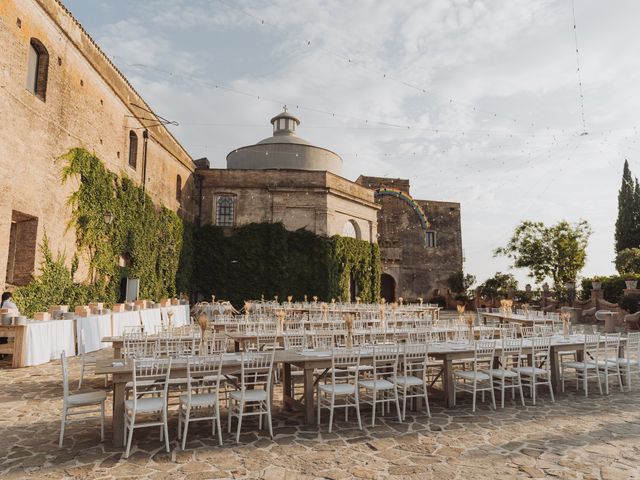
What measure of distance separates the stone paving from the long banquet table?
0.27 meters

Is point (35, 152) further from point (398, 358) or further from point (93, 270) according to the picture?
point (398, 358)

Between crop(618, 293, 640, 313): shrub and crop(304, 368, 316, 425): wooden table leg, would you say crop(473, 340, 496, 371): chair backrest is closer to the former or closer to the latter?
crop(304, 368, 316, 425): wooden table leg

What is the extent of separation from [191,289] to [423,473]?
21461mm

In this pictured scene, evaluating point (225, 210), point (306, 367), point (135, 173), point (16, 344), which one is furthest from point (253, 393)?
point (225, 210)

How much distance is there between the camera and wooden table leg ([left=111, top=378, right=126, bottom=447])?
4.85 m

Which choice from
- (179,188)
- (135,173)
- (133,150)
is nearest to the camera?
(135,173)

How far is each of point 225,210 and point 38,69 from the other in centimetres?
1323

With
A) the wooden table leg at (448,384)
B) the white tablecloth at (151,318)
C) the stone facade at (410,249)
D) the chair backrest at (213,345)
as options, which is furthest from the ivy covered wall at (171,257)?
the wooden table leg at (448,384)

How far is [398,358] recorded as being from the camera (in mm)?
6266

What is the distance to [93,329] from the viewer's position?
11.5 meters

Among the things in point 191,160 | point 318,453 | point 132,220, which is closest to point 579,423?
point 318,453

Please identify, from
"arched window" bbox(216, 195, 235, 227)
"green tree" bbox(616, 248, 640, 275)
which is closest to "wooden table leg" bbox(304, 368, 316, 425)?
"arched window" bbox(216, 195, 235, 227)

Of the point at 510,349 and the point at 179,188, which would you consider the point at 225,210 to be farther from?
the point at 510,349

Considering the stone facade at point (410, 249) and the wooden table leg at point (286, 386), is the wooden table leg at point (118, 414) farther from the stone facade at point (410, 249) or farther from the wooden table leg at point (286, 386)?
the stone facade at point (410, 249)
